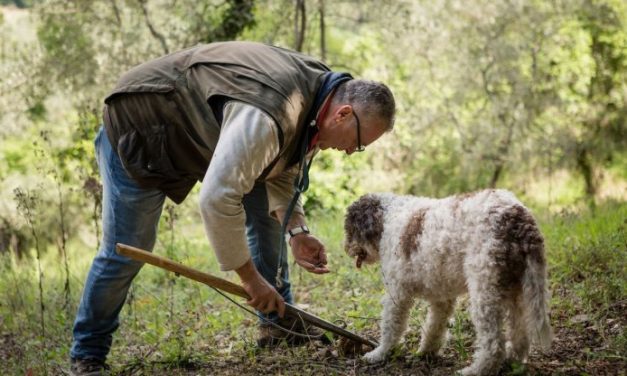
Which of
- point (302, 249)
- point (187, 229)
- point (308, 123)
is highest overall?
point (308, 123)

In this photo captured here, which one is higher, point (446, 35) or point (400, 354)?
point (446, 35)

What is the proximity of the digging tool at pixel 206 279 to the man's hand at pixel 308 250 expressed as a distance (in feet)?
1.16

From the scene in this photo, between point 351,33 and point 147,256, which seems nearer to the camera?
point 147,256

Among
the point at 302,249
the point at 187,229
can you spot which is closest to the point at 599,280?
the point at 302,249

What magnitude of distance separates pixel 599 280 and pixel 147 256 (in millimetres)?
3274

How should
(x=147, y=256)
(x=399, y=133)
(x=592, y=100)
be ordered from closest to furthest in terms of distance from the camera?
(x=147, y=256), (x=399, y=133), (x=592, y=100)

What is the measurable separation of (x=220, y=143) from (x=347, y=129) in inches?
30.8

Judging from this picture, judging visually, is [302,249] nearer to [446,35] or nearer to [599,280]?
[599,280]

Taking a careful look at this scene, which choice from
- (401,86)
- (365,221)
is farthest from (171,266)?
(401,86)

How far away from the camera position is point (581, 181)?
58.4 feet

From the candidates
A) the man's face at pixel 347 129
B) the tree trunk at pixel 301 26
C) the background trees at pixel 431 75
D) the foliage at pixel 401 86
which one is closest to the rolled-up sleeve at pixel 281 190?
the man's face at pixel 347 129

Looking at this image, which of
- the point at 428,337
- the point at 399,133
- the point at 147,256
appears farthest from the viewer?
the point at 399,133

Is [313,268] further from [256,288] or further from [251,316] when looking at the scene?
[251,316]

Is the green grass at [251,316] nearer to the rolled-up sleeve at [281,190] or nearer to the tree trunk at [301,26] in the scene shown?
the rolled-up sleeve at [281,190]
